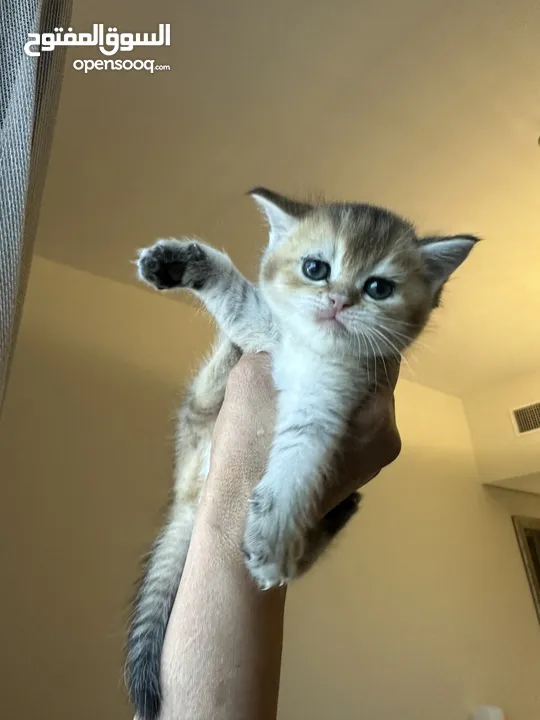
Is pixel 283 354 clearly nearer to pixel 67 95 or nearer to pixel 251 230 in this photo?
pixel 67 95

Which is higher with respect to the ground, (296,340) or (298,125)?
(298,125)

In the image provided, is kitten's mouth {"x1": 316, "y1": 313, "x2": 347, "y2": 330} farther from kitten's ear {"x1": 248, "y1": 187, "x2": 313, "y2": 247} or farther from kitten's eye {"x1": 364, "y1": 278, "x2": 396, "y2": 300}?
kitten's ear {"x1": 248, "y1": 187, "x2": 313, "y2": 247}

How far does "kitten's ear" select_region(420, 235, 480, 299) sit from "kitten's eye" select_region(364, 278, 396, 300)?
0.11 m

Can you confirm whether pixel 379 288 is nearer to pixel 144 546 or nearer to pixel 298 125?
pixel 298 125

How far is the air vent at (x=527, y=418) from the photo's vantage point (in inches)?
124

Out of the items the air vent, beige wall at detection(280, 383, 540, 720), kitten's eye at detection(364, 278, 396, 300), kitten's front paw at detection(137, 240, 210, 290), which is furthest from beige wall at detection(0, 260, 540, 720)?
kitten's eye at detection(364, 278, 396, 300)

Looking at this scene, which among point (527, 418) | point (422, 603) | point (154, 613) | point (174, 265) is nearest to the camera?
point (154, 613)

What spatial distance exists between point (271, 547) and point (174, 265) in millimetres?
470

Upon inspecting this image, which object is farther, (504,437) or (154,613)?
(504,437)

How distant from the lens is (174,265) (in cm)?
95

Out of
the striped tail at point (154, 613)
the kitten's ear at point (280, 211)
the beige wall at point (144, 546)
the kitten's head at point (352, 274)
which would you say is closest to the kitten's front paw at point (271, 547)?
the striped tail at point (154, 613)

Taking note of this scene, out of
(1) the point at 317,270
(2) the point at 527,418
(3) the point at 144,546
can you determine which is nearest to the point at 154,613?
(1) the point at 317,270

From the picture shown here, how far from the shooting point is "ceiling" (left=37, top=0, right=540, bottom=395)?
1.35 metres

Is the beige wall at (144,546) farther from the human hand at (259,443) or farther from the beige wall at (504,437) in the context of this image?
the human hand at (259,443)
